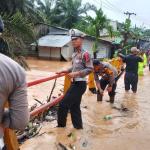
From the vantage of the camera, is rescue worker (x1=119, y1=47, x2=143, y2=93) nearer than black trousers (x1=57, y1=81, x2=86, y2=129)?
No

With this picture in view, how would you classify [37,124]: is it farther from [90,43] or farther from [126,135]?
[90,43]

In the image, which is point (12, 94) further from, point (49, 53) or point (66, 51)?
point (49, 53)

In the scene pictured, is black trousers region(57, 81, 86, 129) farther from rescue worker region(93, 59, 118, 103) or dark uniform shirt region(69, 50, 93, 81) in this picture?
rescue worker region(93, 59, 118, 103)

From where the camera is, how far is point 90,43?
1480 inches

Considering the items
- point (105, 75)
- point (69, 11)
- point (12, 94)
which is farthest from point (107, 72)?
point (69, 11)

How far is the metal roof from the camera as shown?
112 ft

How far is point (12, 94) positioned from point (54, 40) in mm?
32966

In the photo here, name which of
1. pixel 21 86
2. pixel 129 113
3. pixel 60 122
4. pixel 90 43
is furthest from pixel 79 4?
pixel 21 86

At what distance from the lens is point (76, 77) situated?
20.9 ft

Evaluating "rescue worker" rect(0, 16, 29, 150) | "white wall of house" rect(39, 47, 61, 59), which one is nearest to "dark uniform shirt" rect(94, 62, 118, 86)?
"rescue worker" rect(0, 16, 29, 150)

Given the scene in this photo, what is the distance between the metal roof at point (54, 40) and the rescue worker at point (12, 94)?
3131 cm

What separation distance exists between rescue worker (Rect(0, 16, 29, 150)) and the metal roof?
1233 inches

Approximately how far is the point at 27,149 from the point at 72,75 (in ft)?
4.46

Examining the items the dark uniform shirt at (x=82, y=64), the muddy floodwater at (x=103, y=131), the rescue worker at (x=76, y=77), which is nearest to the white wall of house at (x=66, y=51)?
the muddy floodwater at (x=103, y=131)
